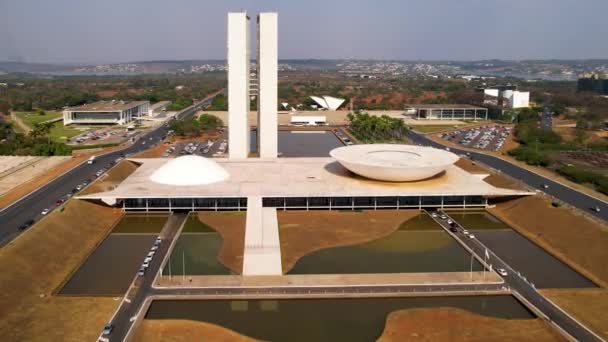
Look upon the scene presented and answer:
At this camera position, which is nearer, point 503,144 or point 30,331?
point 30,331

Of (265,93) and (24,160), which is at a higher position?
(265,93)

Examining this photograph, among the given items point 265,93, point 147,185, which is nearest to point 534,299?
point 147,185

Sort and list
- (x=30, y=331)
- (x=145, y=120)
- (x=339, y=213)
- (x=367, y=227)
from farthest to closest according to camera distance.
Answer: (x=145, y=120)
(x=339, y=213)
(x=367, y=227)
(x=30, y=331)

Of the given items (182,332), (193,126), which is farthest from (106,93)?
(182,332)

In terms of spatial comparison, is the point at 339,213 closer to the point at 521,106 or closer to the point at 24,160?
the point at 24,160

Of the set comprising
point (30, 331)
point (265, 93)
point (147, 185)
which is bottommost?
point (30, 331)

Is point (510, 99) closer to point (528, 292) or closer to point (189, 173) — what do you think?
point (189, 173)

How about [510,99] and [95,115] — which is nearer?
[95,115]
